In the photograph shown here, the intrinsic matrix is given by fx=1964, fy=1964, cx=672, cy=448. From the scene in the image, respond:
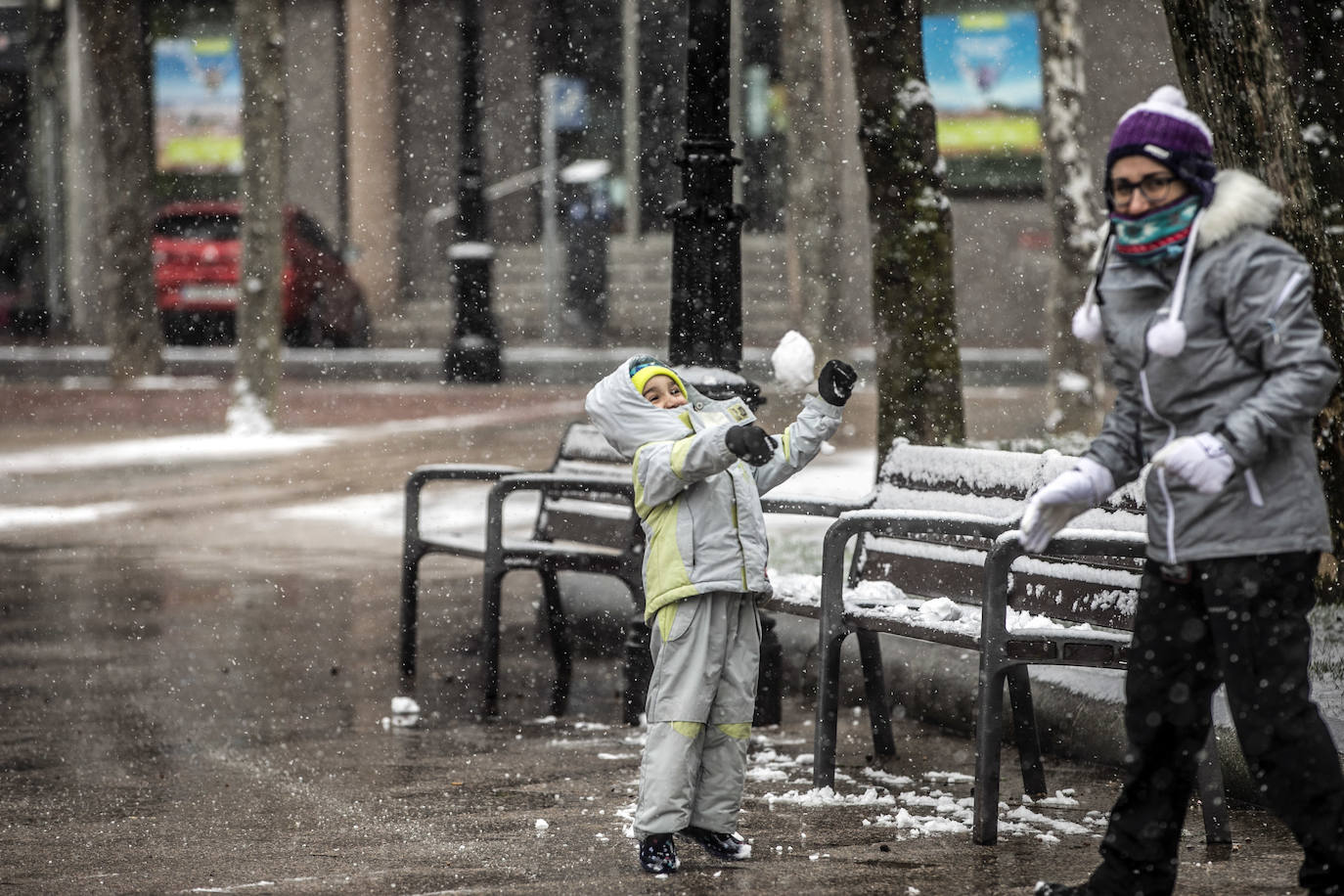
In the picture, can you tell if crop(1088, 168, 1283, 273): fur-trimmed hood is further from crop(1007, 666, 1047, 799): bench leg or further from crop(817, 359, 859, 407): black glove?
crop(1007, 666, 1047, 799): bench leg

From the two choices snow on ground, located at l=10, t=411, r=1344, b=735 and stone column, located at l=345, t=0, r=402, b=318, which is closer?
snow on ground, located at l=10, t=411, r=1344, b=735

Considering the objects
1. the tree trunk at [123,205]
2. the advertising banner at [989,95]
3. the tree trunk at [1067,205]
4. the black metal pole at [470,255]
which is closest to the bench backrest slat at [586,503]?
the tree trunk at [1067,205]

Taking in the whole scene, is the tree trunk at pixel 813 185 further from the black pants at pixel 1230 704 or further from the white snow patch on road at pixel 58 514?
the black pants at pixel 1230 704

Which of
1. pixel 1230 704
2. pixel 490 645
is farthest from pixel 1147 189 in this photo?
pixel 490 645

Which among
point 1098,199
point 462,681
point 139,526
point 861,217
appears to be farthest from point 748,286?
point 462,681

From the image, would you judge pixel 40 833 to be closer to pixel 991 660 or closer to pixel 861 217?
pixel 991 660

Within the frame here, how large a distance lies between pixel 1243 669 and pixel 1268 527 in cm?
28

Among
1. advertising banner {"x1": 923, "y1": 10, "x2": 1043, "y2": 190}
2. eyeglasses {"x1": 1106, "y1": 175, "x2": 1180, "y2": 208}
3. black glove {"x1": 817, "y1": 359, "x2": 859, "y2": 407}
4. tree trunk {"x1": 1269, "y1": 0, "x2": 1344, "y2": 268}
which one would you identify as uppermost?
advertising banner {"x1": 923, "y1": 10, "x2": 1043, "y2": 190}

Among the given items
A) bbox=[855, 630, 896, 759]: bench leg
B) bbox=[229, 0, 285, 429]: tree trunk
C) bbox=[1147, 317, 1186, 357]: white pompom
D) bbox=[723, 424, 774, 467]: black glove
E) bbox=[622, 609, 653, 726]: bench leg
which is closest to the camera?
bbox=[1147, 317, 1186, 357]: white pompom

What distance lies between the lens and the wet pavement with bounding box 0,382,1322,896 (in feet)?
15.6

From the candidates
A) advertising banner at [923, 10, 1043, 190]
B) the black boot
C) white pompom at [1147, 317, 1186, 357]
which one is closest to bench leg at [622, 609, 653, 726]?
the black boot

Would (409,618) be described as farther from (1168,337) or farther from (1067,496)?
(1168,337)

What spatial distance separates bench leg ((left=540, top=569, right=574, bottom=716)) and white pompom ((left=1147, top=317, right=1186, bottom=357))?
3771mm

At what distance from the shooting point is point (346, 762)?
623cm
